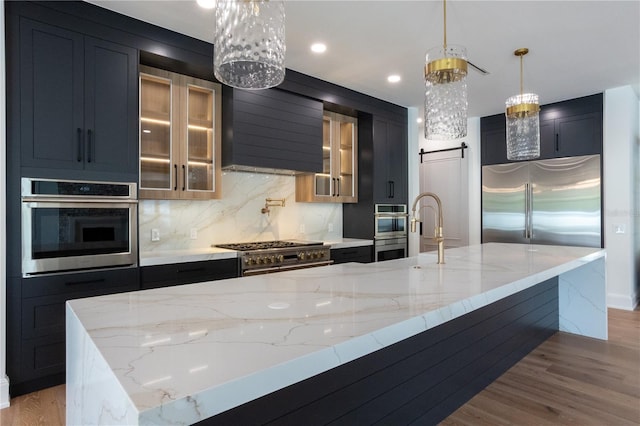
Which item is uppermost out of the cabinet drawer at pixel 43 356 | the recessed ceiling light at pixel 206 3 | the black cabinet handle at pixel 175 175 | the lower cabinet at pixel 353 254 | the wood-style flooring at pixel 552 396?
the recessed ceiling light at pixel 206 3

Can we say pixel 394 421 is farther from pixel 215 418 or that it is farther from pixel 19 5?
pixel 19 5

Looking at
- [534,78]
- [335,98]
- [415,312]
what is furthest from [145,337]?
[534,78]

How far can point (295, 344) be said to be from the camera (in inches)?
35.7

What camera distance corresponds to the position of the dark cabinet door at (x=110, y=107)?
2682mm

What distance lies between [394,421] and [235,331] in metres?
1.09

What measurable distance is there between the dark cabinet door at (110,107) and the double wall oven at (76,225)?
19 cm

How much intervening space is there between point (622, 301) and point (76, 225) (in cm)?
571

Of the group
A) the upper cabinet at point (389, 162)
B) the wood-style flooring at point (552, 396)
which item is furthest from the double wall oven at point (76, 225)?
the upper cabinet at point (389, 162)

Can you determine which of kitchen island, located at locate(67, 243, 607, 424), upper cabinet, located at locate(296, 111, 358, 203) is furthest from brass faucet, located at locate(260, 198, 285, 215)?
kitchen island, located at locate(67, 243, 607, 424)

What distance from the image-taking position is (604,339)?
3396 mm

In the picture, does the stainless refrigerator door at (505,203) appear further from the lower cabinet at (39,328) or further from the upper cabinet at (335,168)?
the lower cabinet at (39,328)

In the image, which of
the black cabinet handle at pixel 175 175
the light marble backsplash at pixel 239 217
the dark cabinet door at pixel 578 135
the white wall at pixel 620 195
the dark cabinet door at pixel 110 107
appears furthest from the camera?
the dark cabinet door at pixel 578 135

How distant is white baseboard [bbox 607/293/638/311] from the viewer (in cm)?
451

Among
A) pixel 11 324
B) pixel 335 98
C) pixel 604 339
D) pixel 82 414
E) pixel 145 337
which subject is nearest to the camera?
pixel 145 337
